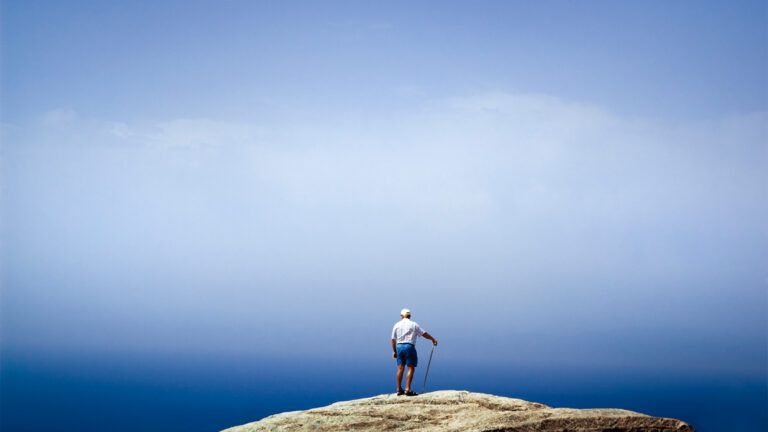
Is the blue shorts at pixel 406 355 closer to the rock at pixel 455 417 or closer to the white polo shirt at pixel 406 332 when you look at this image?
the white polo shirt at pixel 406 332

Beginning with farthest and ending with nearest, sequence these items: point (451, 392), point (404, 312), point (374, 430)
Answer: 1. point (404, 312)
2. point (451, 392)
3. point (374, 430)

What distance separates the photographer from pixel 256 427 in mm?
20109

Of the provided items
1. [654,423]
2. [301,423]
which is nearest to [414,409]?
[301,423]

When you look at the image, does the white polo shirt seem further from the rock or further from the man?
the rock

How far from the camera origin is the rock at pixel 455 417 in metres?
15.9

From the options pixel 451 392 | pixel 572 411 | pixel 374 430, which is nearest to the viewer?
pixel 572 411

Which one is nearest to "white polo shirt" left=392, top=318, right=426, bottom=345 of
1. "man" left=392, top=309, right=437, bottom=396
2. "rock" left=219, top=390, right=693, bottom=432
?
"man" left=392, top=309, right=437, bottom=396

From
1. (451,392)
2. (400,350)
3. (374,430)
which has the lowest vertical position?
(374,430)

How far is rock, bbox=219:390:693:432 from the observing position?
15906 mm

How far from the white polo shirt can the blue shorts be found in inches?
7.6

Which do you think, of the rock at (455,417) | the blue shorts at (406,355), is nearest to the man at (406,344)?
the blue shorts at (406,355)

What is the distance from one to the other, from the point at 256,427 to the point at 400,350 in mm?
5934

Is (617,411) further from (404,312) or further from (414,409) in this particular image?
(404,312)

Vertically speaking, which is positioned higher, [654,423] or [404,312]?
[404,312]
